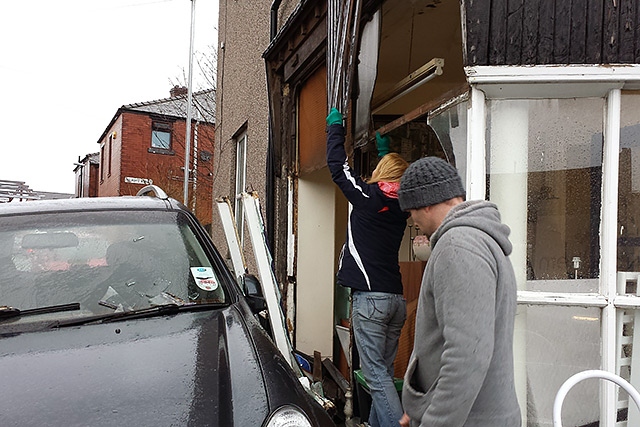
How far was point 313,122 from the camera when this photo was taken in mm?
5426

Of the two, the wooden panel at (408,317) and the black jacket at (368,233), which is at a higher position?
the black jacket at (368,233)

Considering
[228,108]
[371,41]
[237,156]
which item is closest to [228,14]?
[228,108]

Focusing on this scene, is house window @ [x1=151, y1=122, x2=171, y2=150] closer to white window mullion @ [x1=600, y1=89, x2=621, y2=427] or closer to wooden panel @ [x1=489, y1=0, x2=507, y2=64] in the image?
wooden panel @ [x1=489, y1=0, x2=507, y2=64]

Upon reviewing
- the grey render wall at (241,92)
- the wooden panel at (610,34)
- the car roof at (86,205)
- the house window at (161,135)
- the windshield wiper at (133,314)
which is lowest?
the windshield wiper at (133,314)

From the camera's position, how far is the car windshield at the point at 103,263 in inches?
106

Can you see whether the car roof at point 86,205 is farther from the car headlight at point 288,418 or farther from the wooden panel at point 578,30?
the wooden panel at point 578,30

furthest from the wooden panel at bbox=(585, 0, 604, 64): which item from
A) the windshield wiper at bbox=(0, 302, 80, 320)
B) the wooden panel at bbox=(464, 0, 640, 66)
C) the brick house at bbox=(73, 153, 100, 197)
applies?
the brick house at bbox=(73, 153, 100, 197)

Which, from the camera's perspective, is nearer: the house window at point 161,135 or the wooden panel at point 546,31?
the wooden panel at point 546,31

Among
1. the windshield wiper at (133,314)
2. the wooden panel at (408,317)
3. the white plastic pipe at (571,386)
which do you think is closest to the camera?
the white plastic pipe at (571,386)

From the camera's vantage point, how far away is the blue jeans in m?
3.25

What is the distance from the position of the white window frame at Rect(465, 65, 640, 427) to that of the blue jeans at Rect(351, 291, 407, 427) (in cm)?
87

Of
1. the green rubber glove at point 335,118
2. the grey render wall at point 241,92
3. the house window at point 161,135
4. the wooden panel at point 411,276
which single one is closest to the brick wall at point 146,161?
the house window at point 161,135

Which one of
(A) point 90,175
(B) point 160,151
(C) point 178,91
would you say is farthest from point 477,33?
(A) point 90,175

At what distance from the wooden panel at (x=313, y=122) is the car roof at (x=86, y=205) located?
1.97 meters
